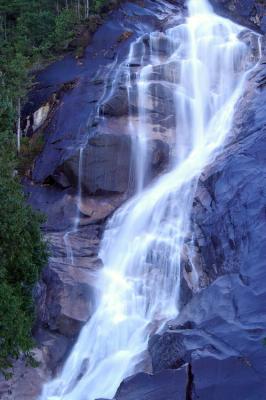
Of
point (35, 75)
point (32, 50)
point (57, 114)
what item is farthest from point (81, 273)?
point (32, 50)

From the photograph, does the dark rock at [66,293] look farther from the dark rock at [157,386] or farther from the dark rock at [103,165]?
the dark rock at [157,386]

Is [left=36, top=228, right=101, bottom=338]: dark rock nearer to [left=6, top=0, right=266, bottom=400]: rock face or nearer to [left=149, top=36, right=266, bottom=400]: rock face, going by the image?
[left=6, top=0, right=266, bottom=400]: rock face

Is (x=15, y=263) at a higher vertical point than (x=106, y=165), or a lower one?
higher

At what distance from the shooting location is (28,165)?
25953 mm

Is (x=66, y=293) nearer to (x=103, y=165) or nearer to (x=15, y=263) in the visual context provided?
(x=15, y=263)

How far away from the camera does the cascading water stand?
16797 millimetres

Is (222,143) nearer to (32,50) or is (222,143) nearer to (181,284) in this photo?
(181,284)

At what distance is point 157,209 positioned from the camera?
21422mm

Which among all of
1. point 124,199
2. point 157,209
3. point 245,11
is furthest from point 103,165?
point 245,11

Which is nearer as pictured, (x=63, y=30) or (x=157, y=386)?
(x=157, y=386)

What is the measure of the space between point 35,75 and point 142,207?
12852 millimetres

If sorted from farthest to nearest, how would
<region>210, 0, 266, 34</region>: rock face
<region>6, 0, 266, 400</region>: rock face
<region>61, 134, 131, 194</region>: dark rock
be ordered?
1. <region>210, 0, 266, 34</region>: rock face
2. <region>61, 134, 131, 194</region>: dark rock
3. <region>6, 0, 266, 400</region>: rock face

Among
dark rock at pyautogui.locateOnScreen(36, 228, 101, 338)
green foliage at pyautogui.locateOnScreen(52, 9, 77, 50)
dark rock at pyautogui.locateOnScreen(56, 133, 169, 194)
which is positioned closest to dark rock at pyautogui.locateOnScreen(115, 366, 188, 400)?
dark rock at pyautogui.locateOnScreen(36, 228, 101, 338)

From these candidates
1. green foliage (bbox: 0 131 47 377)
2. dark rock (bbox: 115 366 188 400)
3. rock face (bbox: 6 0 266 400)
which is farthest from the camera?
green foliage (bbox: 0 131 47 377)
